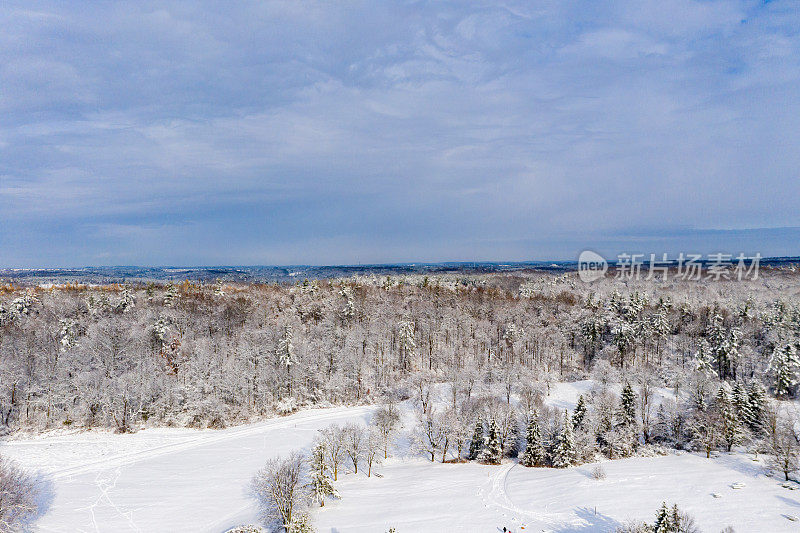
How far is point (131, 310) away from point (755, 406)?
101 metres

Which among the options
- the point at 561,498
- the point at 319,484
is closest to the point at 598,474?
the point at 561,498

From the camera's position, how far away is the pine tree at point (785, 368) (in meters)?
60.0

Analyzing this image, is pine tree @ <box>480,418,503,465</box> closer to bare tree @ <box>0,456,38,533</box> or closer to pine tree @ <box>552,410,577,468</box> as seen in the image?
pine tree @ <box>552,410,577,468</box>

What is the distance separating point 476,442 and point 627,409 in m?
18.8

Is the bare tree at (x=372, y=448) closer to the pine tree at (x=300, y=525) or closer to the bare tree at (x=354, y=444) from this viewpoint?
the bare tree at (x=354, y=444)

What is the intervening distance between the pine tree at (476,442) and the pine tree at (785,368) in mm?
46722

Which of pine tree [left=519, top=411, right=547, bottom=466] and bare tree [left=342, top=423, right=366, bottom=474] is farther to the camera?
pine tree [left=519, top=411, right=547, bottom=466]

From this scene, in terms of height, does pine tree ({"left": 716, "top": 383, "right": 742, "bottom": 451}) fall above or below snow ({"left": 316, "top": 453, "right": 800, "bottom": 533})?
above

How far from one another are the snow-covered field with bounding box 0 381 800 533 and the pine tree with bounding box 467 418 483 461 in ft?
5.59

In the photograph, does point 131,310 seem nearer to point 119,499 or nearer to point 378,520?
point 119,499

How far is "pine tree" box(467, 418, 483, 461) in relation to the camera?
48.9m

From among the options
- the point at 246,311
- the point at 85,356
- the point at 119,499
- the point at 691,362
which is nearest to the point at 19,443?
the point at 85,356

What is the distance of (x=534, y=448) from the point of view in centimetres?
4672

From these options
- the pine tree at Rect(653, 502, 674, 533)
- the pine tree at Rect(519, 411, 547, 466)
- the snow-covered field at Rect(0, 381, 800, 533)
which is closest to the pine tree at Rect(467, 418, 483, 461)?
the snow-covered field at Rect(0, 381, 800, 533)
